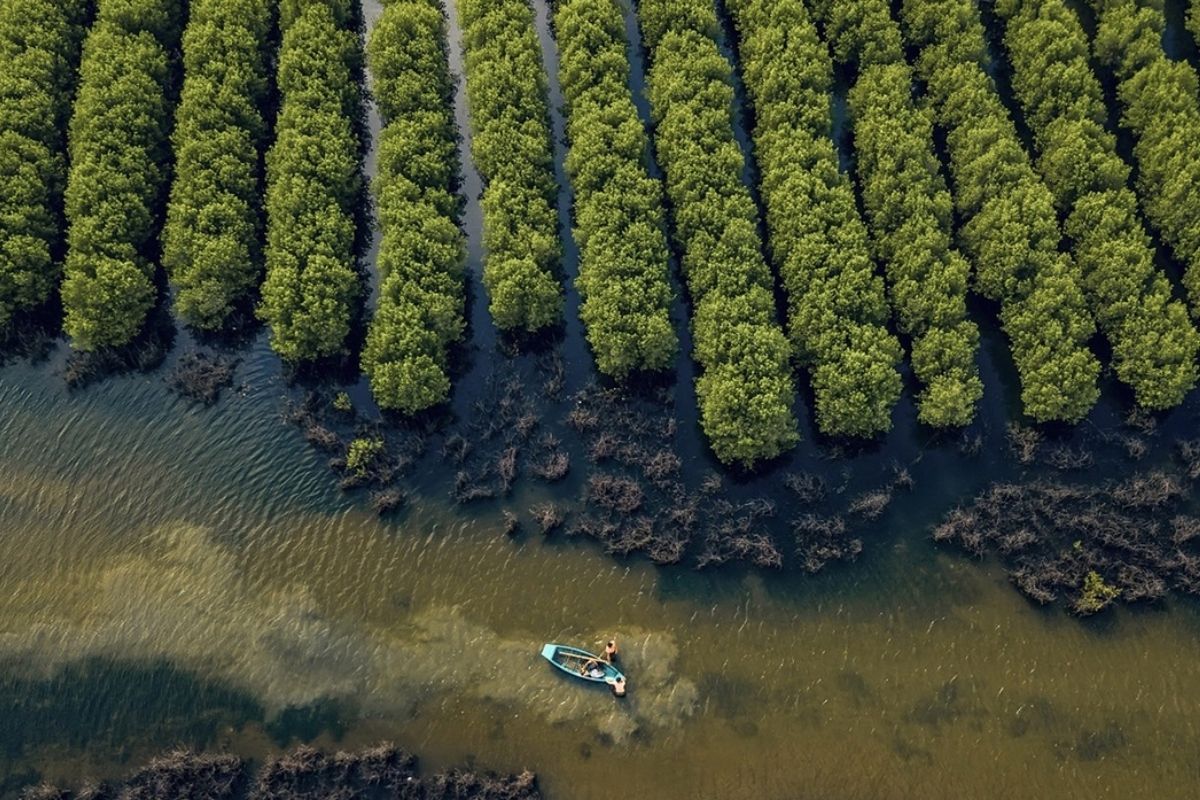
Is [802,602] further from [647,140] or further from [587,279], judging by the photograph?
[647,140]

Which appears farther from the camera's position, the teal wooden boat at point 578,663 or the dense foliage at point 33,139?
the dense foliage at point 33,139

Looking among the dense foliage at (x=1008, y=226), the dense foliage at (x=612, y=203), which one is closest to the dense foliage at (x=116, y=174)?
the dense foliage at (x=612, y=203)

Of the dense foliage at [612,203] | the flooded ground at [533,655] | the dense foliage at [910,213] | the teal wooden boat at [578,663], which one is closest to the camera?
the flooded ground at [533,655]

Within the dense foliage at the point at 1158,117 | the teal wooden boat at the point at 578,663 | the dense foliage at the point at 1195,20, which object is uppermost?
the dense foliage at the point at 1195,20

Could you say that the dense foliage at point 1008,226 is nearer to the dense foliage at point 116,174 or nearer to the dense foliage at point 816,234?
the dense foliage at point 816,234

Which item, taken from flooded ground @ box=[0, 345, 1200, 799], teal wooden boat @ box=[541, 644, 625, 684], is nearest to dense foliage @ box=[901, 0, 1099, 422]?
flooded ground @ box=[0, 345, 1200, 799]

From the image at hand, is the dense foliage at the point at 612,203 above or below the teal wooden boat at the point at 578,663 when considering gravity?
above

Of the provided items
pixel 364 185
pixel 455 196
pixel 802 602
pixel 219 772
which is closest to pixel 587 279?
pixel 455 196
